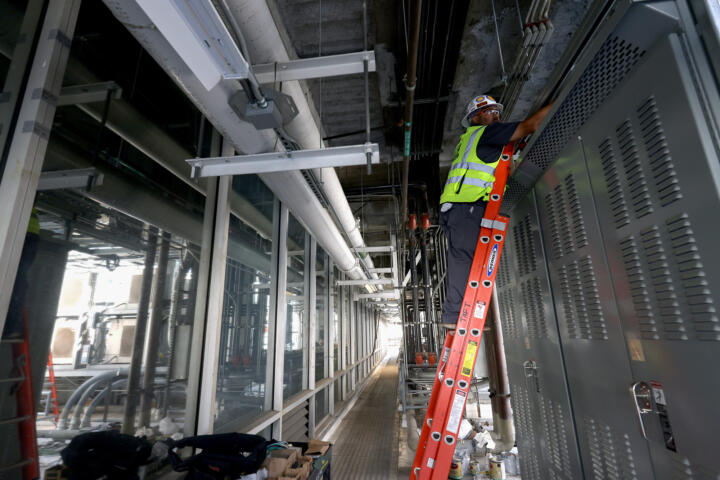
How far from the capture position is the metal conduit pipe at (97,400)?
1.58 m

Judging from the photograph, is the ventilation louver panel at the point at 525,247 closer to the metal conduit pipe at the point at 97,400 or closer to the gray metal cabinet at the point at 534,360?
the gray metal cabinet at the point at 534,360

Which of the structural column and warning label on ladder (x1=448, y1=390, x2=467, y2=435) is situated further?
warning label on ladder (x1=448, y1=390, x2=467, y2=435)

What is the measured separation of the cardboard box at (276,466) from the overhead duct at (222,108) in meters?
1.93

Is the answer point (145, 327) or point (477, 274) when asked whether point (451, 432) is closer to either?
point (477, 274)

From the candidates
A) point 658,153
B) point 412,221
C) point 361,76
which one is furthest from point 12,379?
point 412,221

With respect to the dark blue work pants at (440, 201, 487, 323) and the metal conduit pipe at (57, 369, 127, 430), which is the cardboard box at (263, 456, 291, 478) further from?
the dark blue work pants at (440, 201, 487, 323)

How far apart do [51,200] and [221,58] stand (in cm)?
100

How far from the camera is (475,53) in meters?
2.79

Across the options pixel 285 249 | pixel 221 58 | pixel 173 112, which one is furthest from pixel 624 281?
pixel 285 249

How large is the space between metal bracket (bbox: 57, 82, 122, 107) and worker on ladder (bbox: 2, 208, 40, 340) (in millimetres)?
534

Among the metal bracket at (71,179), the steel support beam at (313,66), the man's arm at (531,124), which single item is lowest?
the metal bracket at (71,179)

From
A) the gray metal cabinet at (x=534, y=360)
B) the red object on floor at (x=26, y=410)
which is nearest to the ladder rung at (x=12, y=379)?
the red object on floor at (x=26, y=410)

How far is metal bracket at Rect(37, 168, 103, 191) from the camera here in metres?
1.39

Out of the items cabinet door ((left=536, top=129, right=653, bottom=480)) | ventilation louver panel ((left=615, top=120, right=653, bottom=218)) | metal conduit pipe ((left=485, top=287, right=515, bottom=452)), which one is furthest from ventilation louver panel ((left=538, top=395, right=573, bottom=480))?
metal conduit pipe ((left=485, top=287, right=515, bottom=452))
